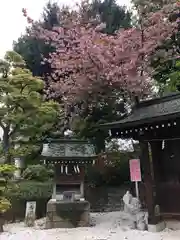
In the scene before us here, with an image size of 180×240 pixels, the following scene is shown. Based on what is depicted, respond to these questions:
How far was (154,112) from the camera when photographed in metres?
7.90

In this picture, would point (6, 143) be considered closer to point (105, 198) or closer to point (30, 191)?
point (30, 191)

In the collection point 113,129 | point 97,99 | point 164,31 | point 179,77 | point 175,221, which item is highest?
point 164,31

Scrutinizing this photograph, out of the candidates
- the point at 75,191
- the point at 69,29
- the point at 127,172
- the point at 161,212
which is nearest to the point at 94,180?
the point at 127,172

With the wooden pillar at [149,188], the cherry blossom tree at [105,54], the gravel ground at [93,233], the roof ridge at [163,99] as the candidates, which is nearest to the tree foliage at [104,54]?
the cherry blossom tree at [105,54]

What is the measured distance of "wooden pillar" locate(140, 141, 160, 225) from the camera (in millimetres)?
7320

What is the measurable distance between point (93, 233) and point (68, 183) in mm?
1772

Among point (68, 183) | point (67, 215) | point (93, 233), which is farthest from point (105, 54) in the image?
point (93, 233)

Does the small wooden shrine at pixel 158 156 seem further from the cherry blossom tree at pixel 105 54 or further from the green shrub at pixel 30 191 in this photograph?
the green shrub at pixel 30 191

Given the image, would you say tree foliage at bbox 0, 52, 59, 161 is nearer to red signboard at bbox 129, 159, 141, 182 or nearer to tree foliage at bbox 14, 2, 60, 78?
tree foliage at bbox 14, 2, 60, 78

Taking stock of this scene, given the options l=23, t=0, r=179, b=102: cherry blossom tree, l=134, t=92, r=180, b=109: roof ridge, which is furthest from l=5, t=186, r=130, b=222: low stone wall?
l=134, t=92, r=180, b=109: roof ridge

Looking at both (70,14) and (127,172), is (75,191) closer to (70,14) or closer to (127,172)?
(127,172)

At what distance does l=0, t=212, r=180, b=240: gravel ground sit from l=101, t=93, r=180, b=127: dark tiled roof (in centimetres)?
259

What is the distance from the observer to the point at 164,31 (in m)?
11.8

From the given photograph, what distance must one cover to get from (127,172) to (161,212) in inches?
229
